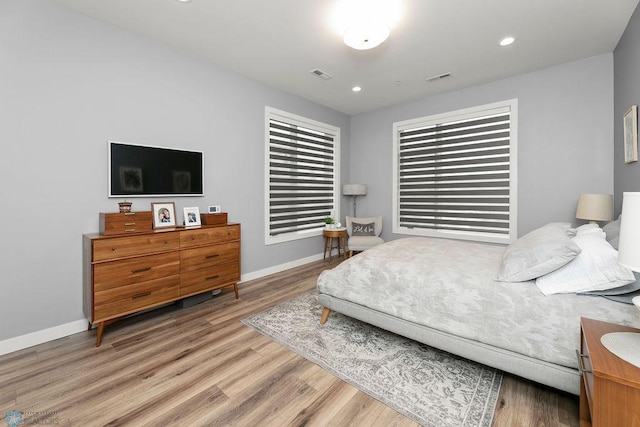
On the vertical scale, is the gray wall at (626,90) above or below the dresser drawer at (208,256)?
above

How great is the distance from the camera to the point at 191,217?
3.06 metres

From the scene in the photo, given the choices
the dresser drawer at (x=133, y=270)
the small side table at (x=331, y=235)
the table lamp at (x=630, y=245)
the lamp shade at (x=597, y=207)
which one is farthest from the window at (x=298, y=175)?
the table lamp at (x=630, y=245)

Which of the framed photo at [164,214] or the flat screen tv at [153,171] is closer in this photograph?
the flat screen tv at [153,171]

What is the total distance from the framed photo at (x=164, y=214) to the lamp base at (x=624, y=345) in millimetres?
3321

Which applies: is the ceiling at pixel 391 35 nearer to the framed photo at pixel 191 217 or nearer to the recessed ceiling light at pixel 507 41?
the recessed ceiling light at pixel 507 41

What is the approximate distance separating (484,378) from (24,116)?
3.89 m

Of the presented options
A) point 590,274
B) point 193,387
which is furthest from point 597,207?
point 193,387

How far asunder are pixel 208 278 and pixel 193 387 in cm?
134

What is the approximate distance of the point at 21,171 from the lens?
7.06 ft

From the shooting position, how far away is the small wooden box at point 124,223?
7.61 ft

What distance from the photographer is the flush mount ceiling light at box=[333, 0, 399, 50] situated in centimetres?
230

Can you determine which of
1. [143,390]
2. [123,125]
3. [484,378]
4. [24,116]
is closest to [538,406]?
[484,378]

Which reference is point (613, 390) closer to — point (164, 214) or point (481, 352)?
point (481, 352)

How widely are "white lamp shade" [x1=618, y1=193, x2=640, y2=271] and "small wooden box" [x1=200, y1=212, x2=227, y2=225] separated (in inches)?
121
